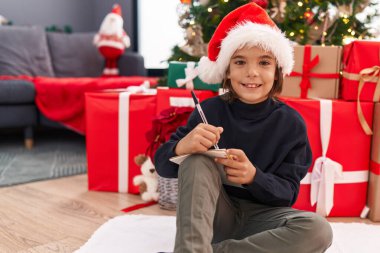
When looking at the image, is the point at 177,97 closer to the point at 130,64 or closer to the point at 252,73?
the point at 252,73

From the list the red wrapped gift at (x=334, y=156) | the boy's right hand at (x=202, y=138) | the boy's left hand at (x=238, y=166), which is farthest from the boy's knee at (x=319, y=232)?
the red wrapped gift at (x=334, y=156)

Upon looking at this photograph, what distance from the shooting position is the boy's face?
95cm

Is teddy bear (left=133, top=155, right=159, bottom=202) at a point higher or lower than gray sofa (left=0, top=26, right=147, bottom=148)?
lower

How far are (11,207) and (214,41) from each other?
3.03 feet

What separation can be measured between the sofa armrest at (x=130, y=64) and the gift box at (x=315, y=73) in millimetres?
1695

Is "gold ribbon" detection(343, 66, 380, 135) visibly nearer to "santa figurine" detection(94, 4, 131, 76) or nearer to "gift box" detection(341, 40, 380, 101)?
"gift box" detection(341, 40, 380, 101)

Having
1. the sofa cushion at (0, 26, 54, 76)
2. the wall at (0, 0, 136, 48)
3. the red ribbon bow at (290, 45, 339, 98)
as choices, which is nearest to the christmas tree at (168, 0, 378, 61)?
the red ribbon bow at (290, 45, 339, 98)

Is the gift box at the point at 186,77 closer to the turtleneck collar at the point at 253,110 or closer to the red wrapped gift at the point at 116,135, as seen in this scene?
the red wrapped gift at the point at 116,135

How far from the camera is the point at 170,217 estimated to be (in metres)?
1.32

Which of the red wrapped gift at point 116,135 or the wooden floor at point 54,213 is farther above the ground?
the red wrapped gift at point 116,135

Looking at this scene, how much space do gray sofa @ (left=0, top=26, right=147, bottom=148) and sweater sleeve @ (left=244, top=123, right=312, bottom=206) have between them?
174cm

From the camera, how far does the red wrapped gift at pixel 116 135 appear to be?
1516 millimetres

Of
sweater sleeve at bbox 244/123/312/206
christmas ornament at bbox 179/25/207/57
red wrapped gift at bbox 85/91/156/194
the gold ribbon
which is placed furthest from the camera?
christmas ornament at bbox 179/25/207/57

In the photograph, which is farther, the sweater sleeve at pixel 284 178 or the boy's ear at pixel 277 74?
the boy's ear at pixel 277 74
